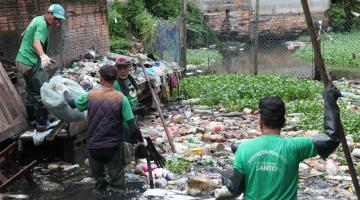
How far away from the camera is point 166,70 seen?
11.7 m

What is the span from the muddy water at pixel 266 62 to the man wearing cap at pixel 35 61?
10318 mm

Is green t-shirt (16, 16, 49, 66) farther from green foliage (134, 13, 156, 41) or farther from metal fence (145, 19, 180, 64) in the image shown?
green foliage (134, 13, 156, 41)

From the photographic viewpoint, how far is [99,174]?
→ 577 centimetres

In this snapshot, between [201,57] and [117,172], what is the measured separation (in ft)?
51.1

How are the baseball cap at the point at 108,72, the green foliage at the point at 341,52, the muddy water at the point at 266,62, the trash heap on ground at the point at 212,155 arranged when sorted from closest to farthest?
the baseball cap at the point at 108,72
the trash heap on ground at the point at 212,155
the muddy water at the point at 266,62
the green foliage at the point at 341,52

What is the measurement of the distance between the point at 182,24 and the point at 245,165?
1182cm

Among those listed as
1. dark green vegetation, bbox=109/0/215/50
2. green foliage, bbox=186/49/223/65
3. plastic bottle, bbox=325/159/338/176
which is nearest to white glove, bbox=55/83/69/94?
plastic bottle, bbox=325/159/338/176

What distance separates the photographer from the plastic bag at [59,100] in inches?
257

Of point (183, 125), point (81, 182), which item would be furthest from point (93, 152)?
point (183, 125)

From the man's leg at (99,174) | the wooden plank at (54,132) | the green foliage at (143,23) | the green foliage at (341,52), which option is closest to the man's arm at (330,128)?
the man's leg at (99,174)

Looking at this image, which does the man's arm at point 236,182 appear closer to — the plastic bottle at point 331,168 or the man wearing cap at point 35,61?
the plastic bottle at point 331,168

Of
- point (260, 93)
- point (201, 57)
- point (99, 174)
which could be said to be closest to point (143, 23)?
point (201, 57)

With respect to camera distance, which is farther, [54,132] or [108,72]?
[54,132]

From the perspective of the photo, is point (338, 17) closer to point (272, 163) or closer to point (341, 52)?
point (341, 52)
